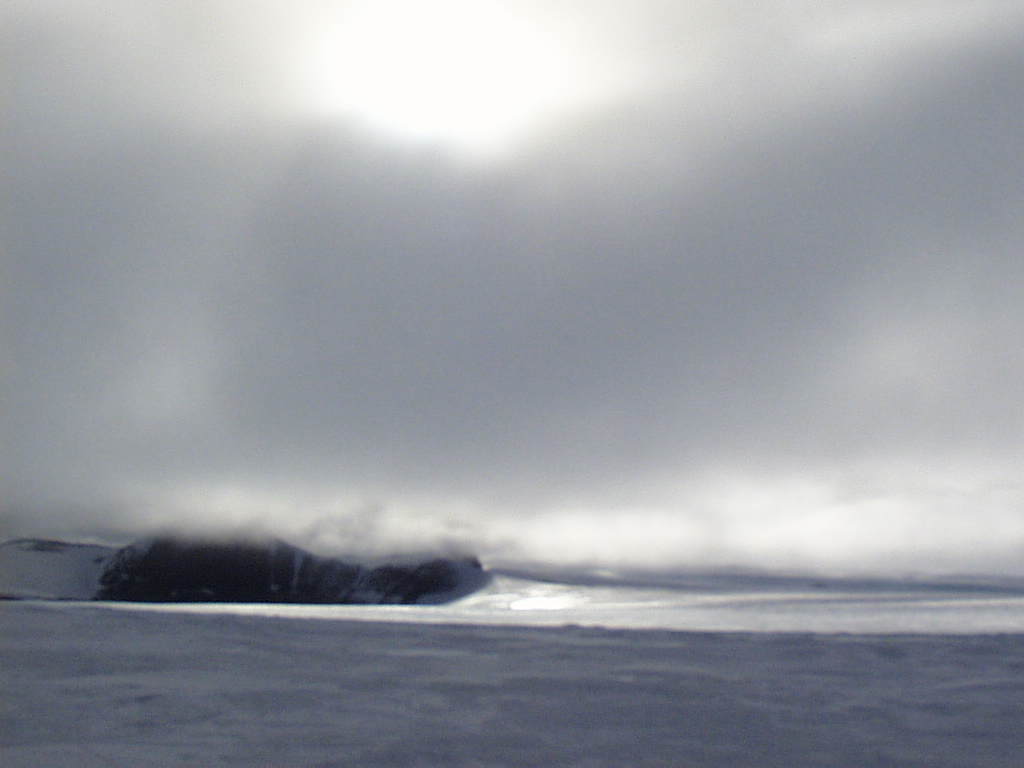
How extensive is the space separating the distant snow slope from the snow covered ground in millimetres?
35

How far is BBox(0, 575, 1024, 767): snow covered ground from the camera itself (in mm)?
6617

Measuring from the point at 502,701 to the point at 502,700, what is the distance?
0.21 feet

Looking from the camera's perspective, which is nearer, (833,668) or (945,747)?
(945,747)

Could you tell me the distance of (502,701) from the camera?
28.5 feet

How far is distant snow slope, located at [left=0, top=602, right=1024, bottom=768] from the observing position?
6.59m

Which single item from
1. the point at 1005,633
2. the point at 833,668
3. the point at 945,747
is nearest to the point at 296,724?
the point at 945,747

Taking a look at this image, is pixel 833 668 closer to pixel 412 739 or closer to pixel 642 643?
pixel 642 643

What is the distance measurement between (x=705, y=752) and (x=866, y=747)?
149 cm

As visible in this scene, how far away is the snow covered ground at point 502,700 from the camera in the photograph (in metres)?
6.62

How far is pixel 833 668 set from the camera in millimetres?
11039

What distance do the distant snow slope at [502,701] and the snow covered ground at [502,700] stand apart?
0.04 meters

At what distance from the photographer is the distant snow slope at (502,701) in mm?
6594

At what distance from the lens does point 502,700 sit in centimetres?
873

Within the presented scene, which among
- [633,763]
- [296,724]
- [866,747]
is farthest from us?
[296,724]
